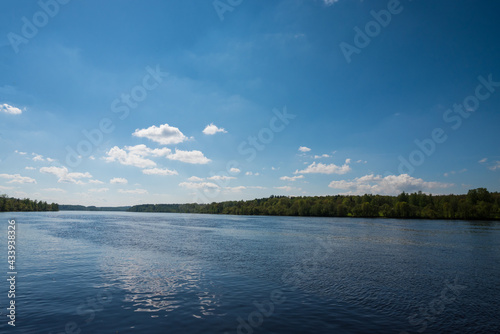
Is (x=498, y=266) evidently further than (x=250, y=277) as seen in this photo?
Yes

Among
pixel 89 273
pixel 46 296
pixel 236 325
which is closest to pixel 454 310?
pixel 236 325

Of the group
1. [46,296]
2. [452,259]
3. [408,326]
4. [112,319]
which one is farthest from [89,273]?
[452,259]

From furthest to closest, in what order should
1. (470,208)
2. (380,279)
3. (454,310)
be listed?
(470,208) → (380,279) → (454,310)

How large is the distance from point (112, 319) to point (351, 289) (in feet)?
57.7

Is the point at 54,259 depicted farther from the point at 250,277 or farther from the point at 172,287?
the point at 250,277

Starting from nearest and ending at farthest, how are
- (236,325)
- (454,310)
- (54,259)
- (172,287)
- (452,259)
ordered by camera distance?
1. (236,325)
2. (454,310)
3. (172,287)
4. (54,259)
5. (452,259)

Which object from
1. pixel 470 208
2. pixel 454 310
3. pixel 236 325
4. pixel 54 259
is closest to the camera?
pixel 236 325

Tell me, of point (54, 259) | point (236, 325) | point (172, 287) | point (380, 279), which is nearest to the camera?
point (236, 325)

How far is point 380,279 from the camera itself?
86.1ft

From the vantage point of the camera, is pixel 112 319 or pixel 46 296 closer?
pixel 112 319

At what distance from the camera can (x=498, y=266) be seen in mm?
33719

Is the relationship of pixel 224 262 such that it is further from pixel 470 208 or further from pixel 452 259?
pixel 470 208

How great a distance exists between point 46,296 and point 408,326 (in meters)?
23.3

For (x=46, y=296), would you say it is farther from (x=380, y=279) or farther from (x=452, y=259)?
(x=452, y=259)
